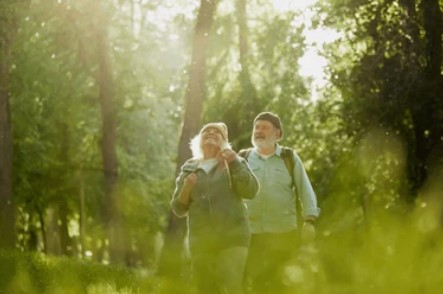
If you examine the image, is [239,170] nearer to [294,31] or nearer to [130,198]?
[294,31]

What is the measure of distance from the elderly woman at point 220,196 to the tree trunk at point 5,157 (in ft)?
53.1

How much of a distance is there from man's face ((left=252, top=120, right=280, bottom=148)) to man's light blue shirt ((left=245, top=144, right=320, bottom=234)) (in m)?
0.14

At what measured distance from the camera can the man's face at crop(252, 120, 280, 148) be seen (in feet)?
27.1

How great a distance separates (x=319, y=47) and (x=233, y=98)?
7.51m

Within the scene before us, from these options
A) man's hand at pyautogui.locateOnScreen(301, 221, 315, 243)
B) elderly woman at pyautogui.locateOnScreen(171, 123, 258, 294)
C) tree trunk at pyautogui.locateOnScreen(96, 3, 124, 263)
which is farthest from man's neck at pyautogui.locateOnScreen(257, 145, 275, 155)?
tree trunk at pyautogui.locateOnScreen(96, 3, 124, 263)

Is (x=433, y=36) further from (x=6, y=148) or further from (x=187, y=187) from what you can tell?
(x=187, y=187)

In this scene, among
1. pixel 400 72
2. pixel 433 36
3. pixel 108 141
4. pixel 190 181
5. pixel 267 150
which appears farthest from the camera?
pixel 108 141

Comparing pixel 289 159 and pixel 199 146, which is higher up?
pixel 199 146

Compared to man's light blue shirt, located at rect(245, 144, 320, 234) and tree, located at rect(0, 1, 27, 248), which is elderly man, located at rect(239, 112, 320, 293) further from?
tree, located at rect(0, 1, 27, 248)

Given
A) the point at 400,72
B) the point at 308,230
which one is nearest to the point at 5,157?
the point at 400,72

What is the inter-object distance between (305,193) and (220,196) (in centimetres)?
147

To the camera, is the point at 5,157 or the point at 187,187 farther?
the point at 5,157

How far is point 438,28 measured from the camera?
2095cm

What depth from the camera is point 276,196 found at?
8.39 metres
